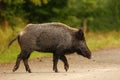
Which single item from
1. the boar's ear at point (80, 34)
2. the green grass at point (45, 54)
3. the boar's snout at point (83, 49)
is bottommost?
the green grass at point (45, 54)

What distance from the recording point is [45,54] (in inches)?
1102

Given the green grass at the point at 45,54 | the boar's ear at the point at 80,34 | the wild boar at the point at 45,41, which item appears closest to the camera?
the wild boar at the point at 45,41

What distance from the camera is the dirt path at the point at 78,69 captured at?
17.0 m

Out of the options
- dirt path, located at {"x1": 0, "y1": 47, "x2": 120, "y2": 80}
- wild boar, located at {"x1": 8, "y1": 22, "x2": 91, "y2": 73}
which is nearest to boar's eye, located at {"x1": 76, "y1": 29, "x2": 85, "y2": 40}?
wild boar, located at {"x1": 8, "y1": 22, "x2": 91, "y2": 73}

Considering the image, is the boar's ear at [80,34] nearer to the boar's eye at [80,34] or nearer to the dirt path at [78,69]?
the boar's eye at [80,34]

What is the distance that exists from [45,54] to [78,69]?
7340 mm

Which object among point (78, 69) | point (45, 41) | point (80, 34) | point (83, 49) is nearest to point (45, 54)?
point (78, 69)

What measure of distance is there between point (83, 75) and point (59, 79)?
4.46ft

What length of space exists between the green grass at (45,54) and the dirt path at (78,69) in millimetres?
1269

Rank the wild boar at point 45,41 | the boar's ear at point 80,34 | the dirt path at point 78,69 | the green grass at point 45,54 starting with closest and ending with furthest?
Result: the dirt path at point 78,69, the wild boar at point 45,41, the boar's ear at point 80,34, the green grass at point 45,54

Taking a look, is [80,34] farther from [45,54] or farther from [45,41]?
[45,54]

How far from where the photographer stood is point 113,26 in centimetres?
4188

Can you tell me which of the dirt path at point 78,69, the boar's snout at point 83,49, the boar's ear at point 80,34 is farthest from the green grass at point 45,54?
the boar's ear at point 80,34

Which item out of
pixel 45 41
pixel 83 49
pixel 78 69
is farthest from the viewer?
pixel 78 69
